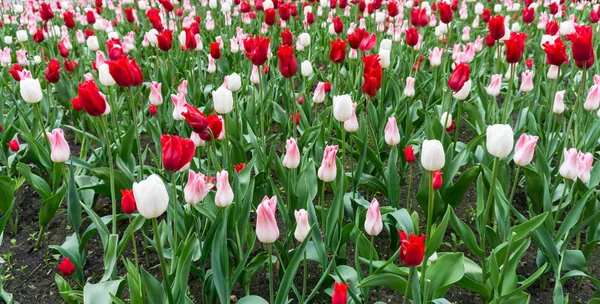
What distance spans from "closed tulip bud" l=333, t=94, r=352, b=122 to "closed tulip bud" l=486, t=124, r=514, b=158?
1.75 ft

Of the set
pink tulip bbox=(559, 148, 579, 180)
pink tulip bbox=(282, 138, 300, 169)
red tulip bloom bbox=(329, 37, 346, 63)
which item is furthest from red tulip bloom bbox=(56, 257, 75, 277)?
pink tulip bbox=(559, 148, 579, 180)

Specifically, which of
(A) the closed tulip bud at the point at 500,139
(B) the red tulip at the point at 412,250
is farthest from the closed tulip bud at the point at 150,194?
(A) the closed tulip bud at the point at 500,139

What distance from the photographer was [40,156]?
2.80 m

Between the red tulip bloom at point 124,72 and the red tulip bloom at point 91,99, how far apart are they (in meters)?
0.11

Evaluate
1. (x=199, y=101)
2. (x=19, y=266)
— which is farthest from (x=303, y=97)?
(x=19, y=266)

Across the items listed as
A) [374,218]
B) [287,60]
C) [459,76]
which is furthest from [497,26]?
[374,218]

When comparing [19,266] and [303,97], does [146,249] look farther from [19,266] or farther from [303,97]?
[303,97]

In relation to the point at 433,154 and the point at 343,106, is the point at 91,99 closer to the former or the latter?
the point at 343,106

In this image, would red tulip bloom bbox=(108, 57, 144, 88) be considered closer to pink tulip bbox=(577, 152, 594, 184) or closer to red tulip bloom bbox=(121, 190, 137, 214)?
red tulip bloom bbox=(121, 190, 137, 214)

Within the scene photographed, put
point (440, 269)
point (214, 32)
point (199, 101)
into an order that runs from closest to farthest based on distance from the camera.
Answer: point (440, 269), point (199, 101), point (214, 32)

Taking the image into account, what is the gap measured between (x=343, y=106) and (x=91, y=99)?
87cm

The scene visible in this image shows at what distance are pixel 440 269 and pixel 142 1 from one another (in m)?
5.57

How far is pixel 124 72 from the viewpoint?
6.52 feet

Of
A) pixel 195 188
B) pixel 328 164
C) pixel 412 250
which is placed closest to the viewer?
pixel 412 250
